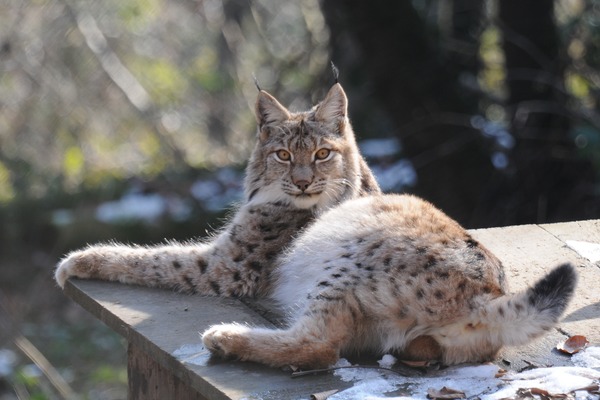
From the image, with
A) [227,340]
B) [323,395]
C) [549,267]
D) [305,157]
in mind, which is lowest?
[323,395]

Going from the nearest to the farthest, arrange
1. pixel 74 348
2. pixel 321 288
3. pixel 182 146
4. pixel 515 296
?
pixel 515 296, pixel 321 288, pixel 74 348, pixel 182 146

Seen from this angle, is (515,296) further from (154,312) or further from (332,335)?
(154,312)

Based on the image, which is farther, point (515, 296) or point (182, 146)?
point (182, 146)

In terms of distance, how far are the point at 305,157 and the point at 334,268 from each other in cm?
90

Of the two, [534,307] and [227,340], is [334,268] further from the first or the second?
[534,307]

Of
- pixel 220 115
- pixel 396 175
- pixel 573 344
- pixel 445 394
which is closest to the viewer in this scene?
pixel 445 394

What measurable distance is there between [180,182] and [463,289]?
553cm

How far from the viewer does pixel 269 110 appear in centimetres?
462

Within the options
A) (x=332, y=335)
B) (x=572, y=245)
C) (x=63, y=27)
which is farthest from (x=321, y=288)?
(x=63, y=27)

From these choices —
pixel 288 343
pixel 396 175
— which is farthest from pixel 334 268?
pixel 396 175

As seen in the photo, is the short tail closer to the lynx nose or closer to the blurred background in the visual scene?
the lynx nose

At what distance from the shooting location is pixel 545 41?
7.74 metres

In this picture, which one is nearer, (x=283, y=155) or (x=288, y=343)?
(x=288, y=343)

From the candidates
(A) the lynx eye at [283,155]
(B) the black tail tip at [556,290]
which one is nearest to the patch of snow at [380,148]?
(A) the lynx eye at [283,155]
